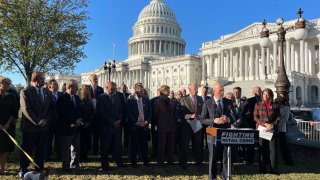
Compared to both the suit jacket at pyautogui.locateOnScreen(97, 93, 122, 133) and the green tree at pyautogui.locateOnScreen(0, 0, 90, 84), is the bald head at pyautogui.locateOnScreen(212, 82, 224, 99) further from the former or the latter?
the green tree at pyautogui.locateOnScreen(0, 0, 90, 84)

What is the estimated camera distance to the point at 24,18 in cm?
1927

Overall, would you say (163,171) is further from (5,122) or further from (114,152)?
(5,122)

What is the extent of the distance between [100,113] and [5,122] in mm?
2437

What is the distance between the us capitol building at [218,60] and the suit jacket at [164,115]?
5100 centimetres

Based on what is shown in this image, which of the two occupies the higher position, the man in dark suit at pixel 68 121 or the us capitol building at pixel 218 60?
the us capitol building at pixel 218 60

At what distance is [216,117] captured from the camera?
782 cm

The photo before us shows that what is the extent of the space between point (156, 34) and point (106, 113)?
363 feet

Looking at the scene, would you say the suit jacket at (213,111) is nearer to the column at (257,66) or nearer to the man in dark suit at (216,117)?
the man in dark suit at (216,117)

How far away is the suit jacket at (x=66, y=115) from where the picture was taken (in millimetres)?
8883

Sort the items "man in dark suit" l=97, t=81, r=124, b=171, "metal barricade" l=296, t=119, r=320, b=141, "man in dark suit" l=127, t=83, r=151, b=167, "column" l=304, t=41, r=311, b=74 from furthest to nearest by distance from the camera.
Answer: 1. "column" l=304, t=41, r=311, b=74
2. "metal barricade" l=296, t=119, r=320, b=141
3. "man in dark suit" l=127, t=83, r=151, b=167
4. "man in dark suit" l=97, t=81, r=124, b=171

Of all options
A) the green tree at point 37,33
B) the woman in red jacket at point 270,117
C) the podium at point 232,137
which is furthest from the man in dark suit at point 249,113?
the green tree at point 37,33

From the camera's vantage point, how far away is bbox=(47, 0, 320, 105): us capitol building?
65.1 meters

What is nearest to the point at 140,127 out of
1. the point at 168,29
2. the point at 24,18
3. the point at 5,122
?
the point at 5,122

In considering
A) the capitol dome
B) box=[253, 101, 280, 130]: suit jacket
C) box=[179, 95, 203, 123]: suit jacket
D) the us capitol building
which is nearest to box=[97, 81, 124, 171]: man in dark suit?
box=[179, 95, 203, 123]: suit jacket
